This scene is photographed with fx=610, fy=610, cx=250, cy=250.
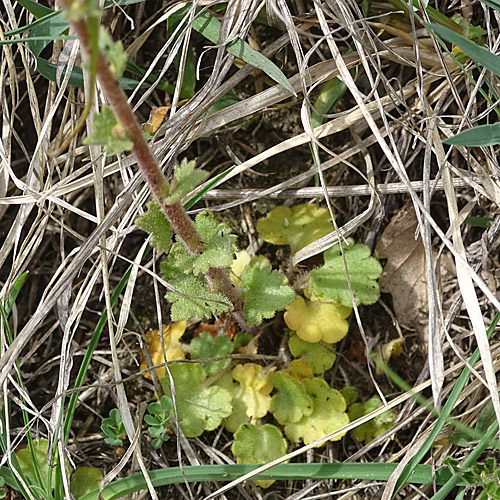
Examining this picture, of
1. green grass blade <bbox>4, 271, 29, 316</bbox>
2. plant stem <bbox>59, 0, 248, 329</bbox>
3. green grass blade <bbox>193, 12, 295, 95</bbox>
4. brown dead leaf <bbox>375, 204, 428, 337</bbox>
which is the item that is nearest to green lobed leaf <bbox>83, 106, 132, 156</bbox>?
plant stem <bbox>59, 0, 248, 329</bbox>

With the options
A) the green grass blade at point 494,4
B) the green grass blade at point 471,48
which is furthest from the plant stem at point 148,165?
the green grass blade at point 494,4

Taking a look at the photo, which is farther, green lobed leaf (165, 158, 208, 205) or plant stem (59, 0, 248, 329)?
green lobed leaf (165, 158, 208, 205)

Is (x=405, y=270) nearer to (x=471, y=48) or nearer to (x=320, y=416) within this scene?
(x=320, y=416)

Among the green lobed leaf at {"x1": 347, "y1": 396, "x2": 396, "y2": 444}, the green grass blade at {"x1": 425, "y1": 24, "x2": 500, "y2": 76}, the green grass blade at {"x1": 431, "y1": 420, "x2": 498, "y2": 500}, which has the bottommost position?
the green lobed leaf at {"x1": 347, "y1": 396, "x2": 396, "y2": 444}

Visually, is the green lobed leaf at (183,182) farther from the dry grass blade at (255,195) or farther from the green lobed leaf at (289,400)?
the green lobed leaf at (289,400)

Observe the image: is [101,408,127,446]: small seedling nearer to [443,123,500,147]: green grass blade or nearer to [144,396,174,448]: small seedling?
[144,396,174,448]: small seedling

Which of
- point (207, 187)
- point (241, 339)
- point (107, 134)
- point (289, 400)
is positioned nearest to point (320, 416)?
point (289, 400)
